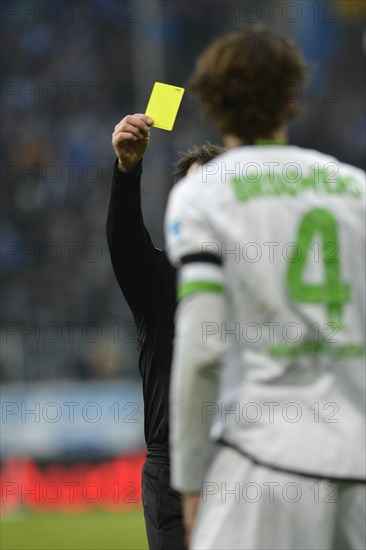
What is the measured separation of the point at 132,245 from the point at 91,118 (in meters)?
15.3

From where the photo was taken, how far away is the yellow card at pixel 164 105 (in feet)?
10.2

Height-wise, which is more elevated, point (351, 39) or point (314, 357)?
point (314, 357)

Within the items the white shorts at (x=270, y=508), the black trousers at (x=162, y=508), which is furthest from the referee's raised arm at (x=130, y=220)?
the white shorts at (x=270, y=508)

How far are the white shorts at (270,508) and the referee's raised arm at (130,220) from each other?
106cm

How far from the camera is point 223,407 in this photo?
2.59 m

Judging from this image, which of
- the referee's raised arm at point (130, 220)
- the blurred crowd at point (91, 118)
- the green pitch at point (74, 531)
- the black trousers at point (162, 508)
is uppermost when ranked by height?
the referee's raised arm at point (130, 220)

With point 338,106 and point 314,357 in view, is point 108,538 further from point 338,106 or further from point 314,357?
point 338,106

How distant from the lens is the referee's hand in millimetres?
3203

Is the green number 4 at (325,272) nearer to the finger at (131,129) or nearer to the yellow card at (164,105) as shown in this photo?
the yellow card at (164,105)

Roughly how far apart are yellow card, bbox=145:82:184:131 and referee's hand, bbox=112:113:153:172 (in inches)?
1.4

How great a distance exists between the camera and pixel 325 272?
2.55 meters

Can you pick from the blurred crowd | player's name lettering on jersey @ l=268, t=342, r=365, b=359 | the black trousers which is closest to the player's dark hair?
the black trousers

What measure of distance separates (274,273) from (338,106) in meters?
17.3

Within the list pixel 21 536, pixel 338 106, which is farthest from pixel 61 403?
pixel 338 106
